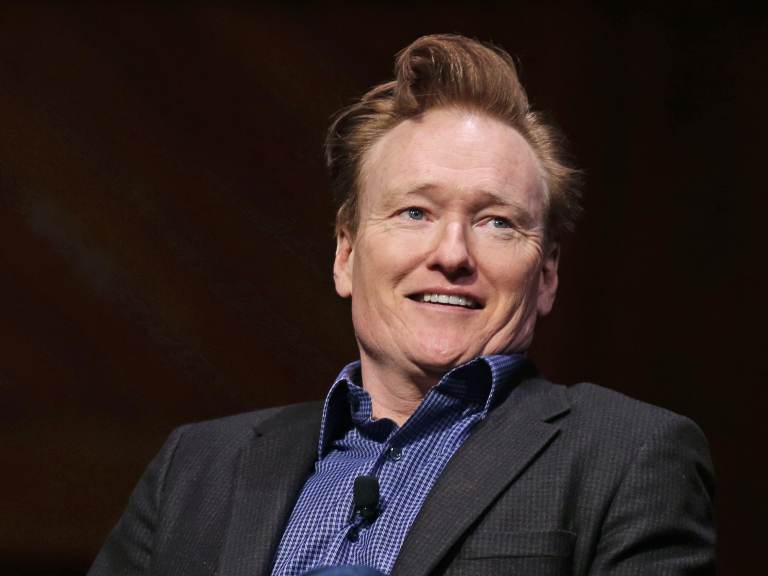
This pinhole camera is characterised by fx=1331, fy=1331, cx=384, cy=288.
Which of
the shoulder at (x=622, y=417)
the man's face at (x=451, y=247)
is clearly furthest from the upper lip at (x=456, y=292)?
the shoulder at (x=622, y=417)

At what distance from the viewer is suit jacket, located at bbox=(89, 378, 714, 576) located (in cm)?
193

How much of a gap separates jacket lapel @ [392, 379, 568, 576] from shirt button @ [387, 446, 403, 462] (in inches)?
4.5

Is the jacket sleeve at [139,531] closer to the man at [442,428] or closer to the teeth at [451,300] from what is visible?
the man at [442,428]

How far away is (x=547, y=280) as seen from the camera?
2.40 m

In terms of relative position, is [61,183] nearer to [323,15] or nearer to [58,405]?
[58,405]

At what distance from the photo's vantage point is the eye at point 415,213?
2.29m

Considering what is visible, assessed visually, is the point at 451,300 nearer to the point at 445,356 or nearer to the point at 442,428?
the point at 445,356

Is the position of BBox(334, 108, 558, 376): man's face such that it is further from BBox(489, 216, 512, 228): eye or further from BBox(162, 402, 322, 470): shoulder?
BBox(162, 402, 322, 470): shoulder

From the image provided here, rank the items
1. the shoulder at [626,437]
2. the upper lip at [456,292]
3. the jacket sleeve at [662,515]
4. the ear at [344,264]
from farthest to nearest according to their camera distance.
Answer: the ear at [344,264]
the upper lip at [456,292]
the shoulder at [626,437]
the jacket sleeve at [662,515]

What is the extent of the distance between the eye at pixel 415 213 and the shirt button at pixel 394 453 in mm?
400

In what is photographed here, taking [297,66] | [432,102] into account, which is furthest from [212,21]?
[432,102]

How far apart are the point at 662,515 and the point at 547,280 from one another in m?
0.59

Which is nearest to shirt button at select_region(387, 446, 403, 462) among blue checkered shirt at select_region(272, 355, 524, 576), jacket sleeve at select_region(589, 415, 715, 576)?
blue checkered shirt at select_region(272, 355, 524, 576)

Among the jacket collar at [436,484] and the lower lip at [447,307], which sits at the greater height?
the lower lip at [447,307]
